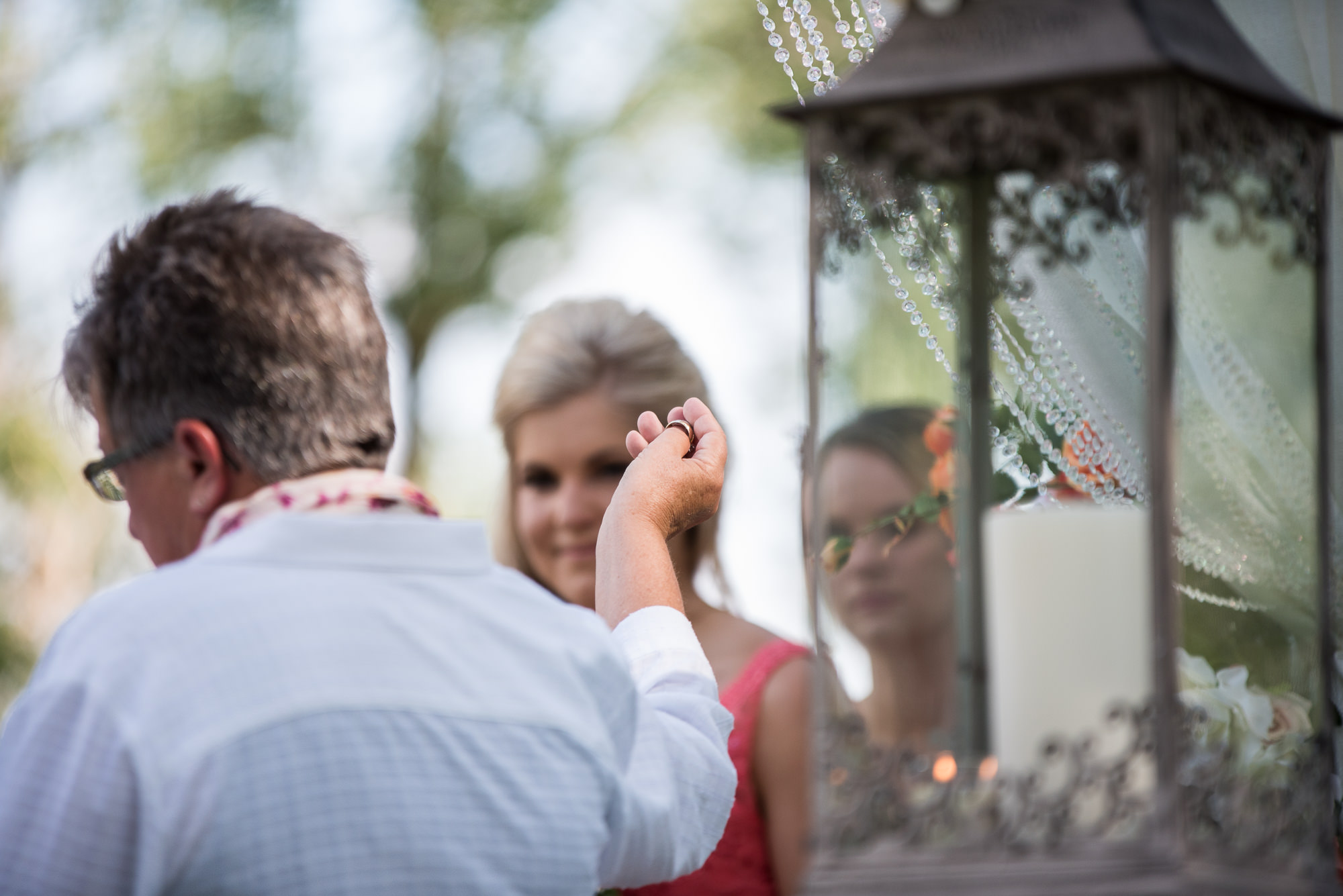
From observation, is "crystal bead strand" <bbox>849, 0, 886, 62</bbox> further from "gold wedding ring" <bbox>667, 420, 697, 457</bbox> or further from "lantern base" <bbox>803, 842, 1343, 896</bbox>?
"lantern base" <bbox>803, 842, 1343, 896</bbox>

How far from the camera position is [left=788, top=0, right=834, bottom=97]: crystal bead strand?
6.60 ft

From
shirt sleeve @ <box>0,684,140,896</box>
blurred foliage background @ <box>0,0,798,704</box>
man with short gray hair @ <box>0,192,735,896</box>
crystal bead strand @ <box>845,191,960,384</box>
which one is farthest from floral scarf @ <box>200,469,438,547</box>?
blurred foliage background @ <box>0,0,798,704</box>

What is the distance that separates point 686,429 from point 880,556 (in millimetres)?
787

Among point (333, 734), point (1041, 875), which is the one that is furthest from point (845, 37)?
point (1041, 875)

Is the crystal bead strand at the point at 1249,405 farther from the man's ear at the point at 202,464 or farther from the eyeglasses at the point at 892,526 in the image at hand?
the man's ear at the point at 202,464

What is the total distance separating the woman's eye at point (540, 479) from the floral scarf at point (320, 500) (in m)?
1.60

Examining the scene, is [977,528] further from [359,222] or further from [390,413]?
[359,222]

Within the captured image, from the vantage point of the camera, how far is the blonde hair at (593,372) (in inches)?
120

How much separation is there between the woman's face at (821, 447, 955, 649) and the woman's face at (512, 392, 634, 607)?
1801 mm

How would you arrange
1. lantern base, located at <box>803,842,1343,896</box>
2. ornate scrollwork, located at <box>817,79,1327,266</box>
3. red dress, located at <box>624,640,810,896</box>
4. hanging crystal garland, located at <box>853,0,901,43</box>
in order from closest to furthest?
lantern base, located at <box>803,842,1343,896</box>, ornate scrollwork, located at <box>817,79,1327,266</box>, hanging crystal garland, located at <box>853,0,901,43</box>, red dress, located at <box>624,640,810,896</box>

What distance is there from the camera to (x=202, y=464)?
1.46 metres

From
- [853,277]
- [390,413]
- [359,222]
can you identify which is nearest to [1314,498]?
[853,277]

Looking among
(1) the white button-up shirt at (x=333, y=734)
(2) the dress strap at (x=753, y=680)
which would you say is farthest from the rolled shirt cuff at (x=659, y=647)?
(2) the dress strap at (x=753, y=680)

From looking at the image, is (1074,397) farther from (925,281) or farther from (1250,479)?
(925,281)
